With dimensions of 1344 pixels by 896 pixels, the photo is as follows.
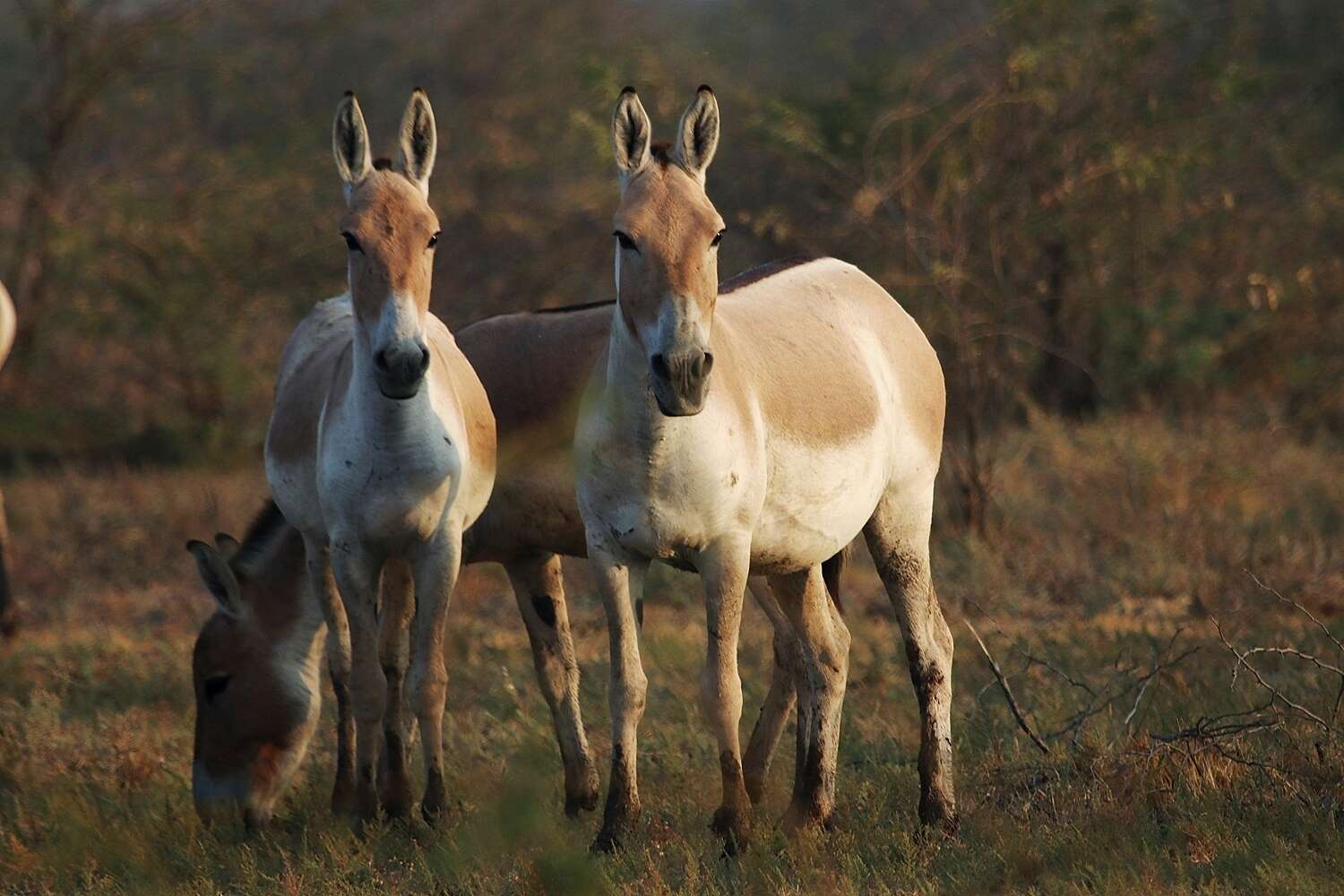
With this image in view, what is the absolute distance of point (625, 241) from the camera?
464cm

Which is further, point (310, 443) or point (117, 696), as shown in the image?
point (117, 696)

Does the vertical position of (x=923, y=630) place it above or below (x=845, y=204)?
below

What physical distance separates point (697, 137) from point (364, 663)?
7.23ft

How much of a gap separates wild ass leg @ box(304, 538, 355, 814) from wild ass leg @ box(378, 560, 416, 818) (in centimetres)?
→ 16

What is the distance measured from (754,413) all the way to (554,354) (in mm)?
1562

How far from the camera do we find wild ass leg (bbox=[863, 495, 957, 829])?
5422 millimetres

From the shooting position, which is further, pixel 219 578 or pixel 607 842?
pixel 219 578

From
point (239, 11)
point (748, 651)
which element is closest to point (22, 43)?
point (239, 11)

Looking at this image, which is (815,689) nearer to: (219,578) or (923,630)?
(923,630)

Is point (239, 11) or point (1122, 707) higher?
point (239, 11)

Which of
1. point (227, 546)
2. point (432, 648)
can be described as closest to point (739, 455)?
point (432, 648)

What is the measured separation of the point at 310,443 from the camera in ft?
20.6

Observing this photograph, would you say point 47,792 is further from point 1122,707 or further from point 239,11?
point 239,11

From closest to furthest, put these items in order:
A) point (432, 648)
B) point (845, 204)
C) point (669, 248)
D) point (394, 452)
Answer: point (669, 248)
point (394, 452)
point (432, 648)
point (845, 204)
